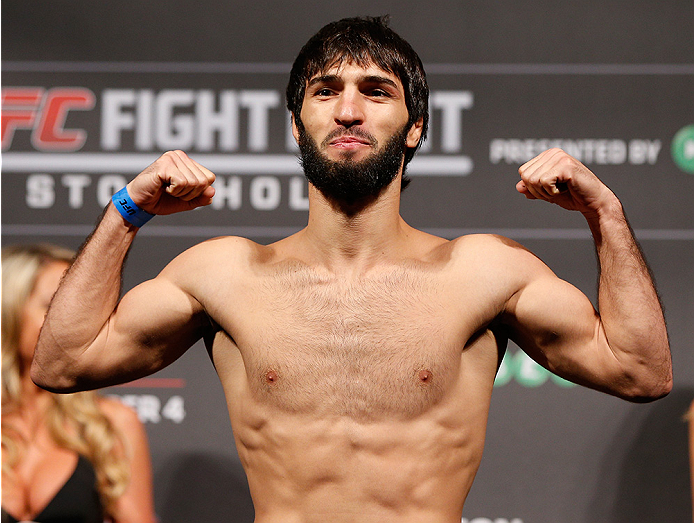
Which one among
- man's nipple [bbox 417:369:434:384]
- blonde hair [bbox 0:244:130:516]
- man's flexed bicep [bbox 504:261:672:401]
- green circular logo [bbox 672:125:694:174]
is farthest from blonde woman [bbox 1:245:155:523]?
green circular logo [bbox 672:125:694:174]

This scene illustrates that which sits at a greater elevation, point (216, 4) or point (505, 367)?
point (216, 4)

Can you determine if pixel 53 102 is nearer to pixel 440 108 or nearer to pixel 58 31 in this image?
pixel 58 31

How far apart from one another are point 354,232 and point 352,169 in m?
0.12

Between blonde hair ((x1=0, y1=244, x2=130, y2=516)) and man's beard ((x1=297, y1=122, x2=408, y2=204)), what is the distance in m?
1.27

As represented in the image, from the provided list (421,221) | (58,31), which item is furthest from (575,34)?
(58,31)

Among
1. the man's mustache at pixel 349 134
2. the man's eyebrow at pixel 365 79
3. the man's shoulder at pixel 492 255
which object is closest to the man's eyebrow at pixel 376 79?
the man's eyebrow at pixel 365 79

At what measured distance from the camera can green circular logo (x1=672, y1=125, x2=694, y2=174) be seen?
7.79 feet

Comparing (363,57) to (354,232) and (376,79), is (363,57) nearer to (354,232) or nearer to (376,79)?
(376,79)

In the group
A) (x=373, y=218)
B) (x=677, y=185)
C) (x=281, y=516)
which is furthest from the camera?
(x=677, y=185)

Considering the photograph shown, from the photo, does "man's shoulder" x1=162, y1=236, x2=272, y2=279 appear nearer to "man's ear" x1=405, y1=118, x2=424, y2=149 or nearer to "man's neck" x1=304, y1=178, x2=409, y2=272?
"man's neck" x1=304, y1=178, x2=409, y2=272

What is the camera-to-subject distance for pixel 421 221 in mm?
2424

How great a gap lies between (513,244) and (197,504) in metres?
1.46

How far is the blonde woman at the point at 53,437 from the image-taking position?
2.24 m

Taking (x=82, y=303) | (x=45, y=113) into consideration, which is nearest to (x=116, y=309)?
(x=82, y=303)
